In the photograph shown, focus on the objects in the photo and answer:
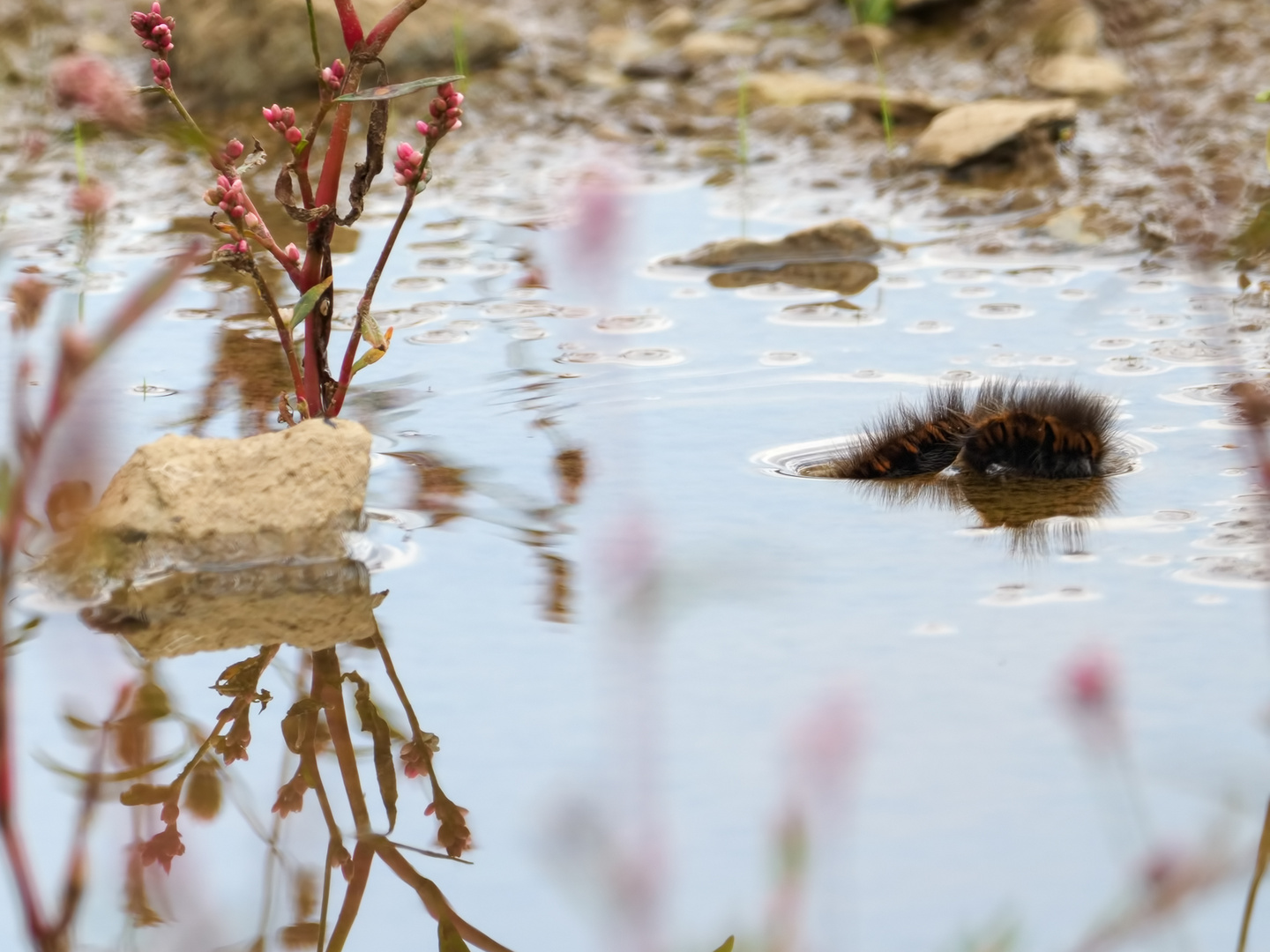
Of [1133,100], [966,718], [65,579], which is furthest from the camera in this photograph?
[1133,100]

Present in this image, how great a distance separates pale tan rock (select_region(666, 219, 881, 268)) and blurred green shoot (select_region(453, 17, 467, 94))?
1653mm

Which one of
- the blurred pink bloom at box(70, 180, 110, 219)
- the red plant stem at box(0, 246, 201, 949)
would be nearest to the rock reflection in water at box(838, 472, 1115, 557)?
the blurred pink bloom at box(70, 180, 110, 219)

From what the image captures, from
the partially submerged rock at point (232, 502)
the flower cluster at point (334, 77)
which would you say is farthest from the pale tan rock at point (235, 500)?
the flower cluster at point (334, 77)

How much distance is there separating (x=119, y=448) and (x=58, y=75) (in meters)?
1.86

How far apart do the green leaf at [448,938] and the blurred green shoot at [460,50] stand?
4.61 meters

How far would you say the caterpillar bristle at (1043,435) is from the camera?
312cm

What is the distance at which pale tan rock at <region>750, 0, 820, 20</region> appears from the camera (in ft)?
23.1

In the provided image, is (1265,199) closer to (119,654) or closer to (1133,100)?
(1133,100)

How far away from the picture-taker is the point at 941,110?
6070mm

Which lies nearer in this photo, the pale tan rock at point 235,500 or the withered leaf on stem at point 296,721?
the withered leaf on stem at point 296,721

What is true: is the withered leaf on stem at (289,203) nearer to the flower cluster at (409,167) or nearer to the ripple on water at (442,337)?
the flower cluster at (409,167)

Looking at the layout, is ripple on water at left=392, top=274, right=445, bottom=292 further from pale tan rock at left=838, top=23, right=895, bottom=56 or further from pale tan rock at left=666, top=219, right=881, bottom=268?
pale tan rock at left=838, top=23, right=895, bottom=56

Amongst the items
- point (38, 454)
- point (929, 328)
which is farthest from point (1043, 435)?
point (38, 454)

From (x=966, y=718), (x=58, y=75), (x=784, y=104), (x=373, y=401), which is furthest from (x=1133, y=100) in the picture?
(x=58, y=75)
